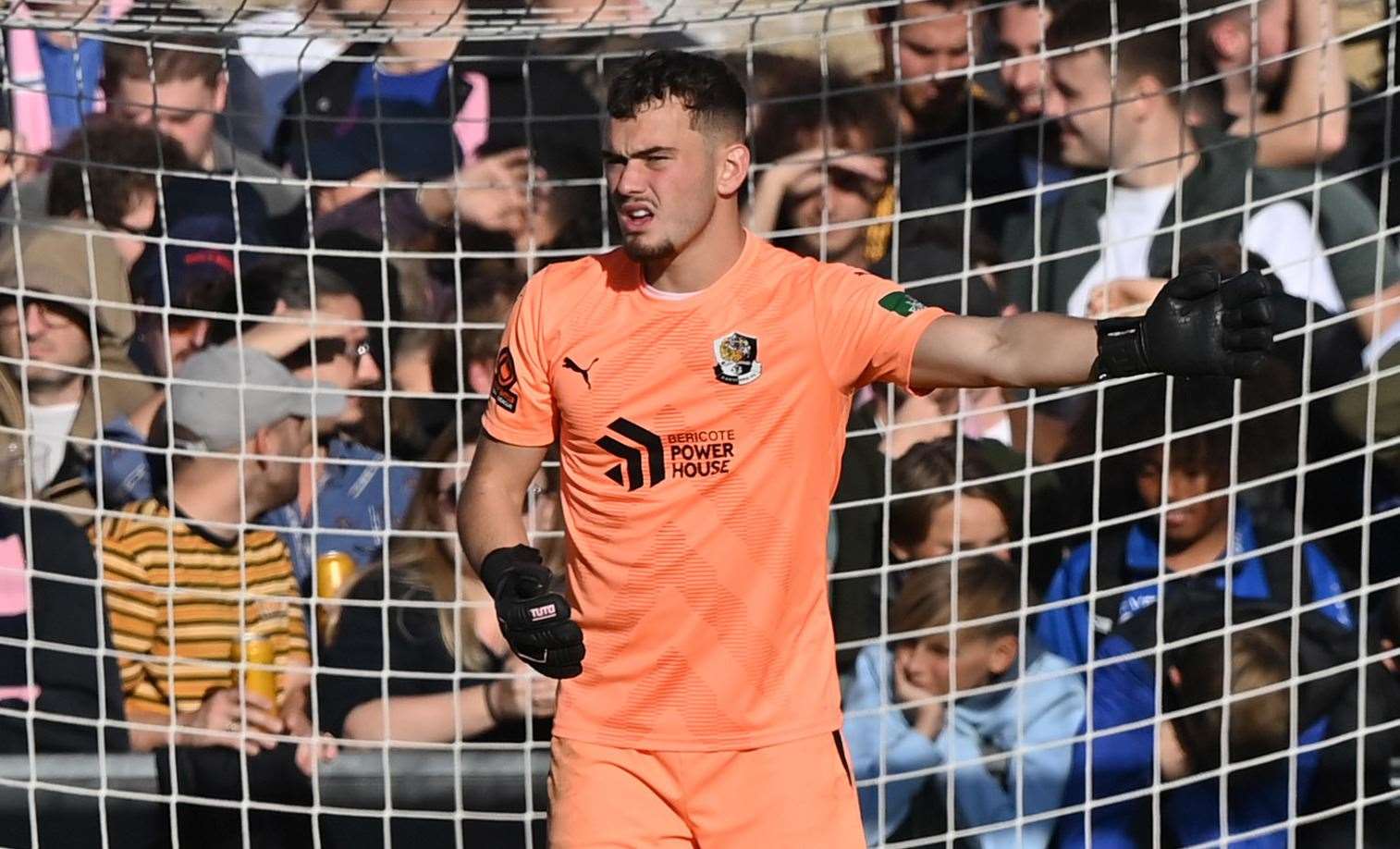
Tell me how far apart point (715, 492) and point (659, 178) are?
43cm

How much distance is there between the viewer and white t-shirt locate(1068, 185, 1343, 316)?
12.5 feet

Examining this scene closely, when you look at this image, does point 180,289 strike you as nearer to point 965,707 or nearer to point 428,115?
point 428,115

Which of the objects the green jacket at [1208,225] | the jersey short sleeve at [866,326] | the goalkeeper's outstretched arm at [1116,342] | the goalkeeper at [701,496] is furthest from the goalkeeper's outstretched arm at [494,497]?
the green jacket at [1208,225]

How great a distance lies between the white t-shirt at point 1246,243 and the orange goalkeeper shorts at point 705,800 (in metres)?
1.63

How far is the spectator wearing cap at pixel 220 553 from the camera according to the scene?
396cm

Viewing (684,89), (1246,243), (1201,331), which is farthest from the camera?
(1246,243)

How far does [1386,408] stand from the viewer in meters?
3.80

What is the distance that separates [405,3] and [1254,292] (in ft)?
7.21

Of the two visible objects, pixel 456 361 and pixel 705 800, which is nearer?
pixel 705 800

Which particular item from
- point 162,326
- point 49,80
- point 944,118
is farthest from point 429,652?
point 944,118

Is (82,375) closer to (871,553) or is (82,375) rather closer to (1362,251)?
(871,553)

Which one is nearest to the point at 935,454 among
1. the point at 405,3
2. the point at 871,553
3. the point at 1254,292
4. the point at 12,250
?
the point at 871,553

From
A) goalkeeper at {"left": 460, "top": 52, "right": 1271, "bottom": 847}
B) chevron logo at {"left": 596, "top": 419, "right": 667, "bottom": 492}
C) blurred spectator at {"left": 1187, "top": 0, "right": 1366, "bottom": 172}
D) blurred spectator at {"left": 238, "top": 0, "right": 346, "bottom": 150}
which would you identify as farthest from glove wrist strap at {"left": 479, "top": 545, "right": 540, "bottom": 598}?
blurred spectator at {"left": 1187, "top": 0, "right": 1366, "bottom": 172}

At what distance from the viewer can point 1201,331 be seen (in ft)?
7.38
